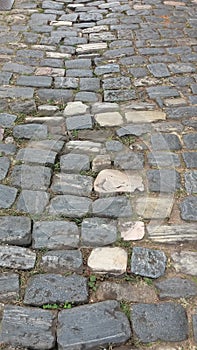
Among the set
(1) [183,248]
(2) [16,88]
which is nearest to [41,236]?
(1) [183,248]

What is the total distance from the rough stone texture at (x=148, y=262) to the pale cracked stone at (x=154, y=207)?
10.5 inches

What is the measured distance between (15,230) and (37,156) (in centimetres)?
70

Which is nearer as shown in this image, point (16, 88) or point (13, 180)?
point (13, 180)

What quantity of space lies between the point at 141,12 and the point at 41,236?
12.7 ft

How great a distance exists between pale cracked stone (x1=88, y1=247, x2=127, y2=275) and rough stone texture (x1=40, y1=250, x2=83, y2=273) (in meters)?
0.06

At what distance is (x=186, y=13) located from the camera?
5520mm

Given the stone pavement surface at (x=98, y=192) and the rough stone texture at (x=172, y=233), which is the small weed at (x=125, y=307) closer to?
the stone pavement surface at (x=98, y=192)

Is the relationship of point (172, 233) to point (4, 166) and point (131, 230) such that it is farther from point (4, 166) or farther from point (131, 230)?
point (4, 166)

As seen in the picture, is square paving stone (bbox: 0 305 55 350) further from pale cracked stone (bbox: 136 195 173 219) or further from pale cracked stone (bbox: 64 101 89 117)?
pale cracked stone (bbox: 64 101 89 117)

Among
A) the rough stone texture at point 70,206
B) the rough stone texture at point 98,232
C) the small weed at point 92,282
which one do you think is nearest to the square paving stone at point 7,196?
the rough stone texture at point 70,206

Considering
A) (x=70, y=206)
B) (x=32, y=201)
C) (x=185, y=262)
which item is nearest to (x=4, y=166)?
(x=32, y=201)

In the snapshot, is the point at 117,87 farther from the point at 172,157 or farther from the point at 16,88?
the point at 172,157

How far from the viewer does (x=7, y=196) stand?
2725mm

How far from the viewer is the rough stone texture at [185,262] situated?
7.57ft
